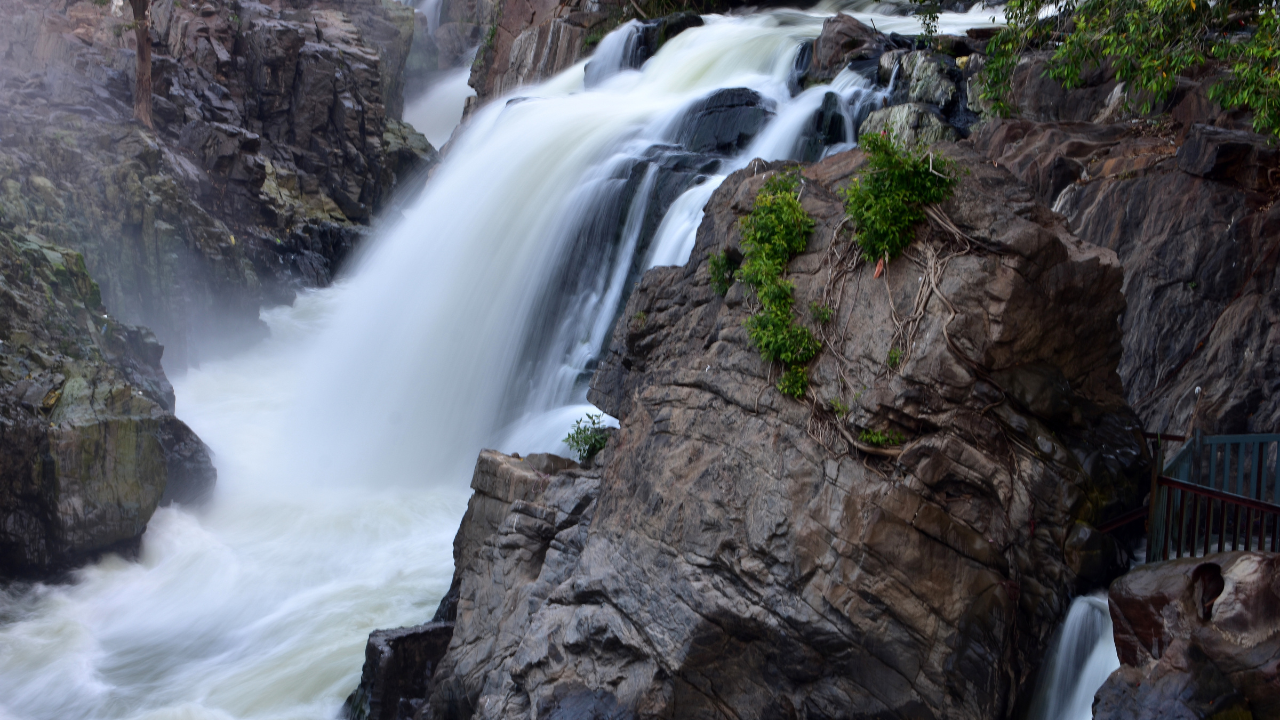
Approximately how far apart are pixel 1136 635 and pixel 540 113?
20317mm

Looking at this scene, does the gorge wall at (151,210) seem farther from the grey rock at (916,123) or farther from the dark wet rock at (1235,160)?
the dark wet rock at (1235,160)

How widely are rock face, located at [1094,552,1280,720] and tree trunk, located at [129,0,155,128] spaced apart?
23.6 metres

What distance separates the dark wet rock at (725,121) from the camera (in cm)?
1856

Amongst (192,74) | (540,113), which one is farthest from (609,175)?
(192,74)

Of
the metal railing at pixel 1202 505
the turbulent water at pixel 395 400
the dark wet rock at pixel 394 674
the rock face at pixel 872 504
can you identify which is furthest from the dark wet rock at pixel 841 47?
the dark wet rock at pixel 394 674

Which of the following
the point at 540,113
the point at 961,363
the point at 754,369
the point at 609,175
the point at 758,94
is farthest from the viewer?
the point at 540,113

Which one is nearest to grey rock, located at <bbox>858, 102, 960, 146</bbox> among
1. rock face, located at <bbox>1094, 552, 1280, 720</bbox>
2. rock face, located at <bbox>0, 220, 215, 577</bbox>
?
rock face, located at <bbox>1094, 552, 1280, 720</bbox>

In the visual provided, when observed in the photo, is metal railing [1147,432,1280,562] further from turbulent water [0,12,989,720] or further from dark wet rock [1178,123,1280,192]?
turbulent water [0,12,989,720]

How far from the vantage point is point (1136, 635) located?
6680 mm

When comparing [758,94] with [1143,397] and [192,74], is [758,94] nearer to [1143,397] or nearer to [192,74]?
[1143,397]

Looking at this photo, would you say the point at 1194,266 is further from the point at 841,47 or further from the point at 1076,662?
the point at 841,47

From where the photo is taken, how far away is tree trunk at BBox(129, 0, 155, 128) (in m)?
22.7

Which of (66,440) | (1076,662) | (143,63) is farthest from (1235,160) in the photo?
(143,63)

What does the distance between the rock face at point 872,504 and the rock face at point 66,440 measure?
7449 millimetres
